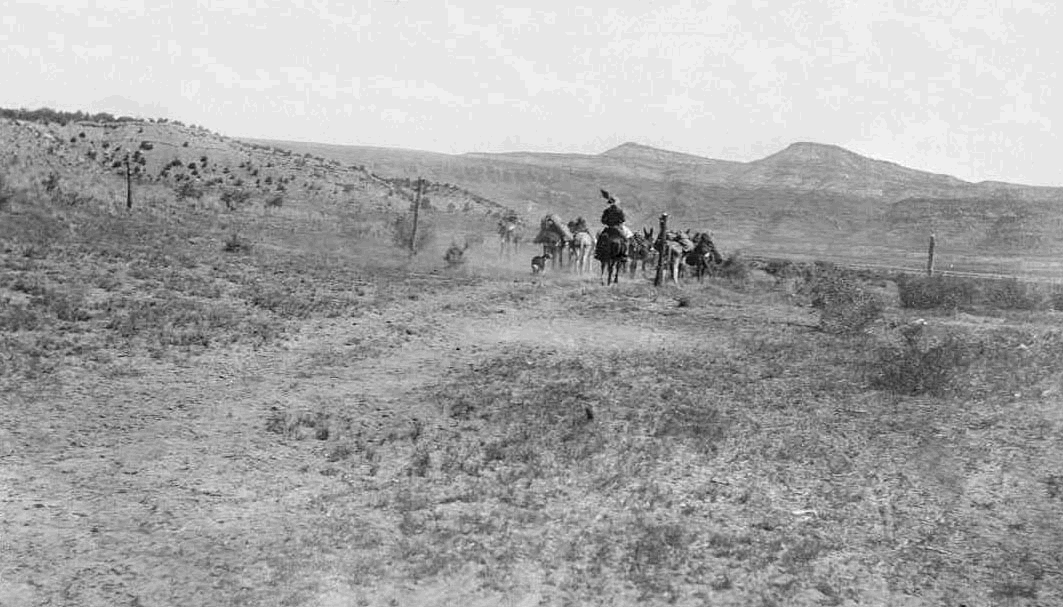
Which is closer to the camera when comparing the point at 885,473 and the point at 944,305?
the point at 885,473

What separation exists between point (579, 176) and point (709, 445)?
4291 inches

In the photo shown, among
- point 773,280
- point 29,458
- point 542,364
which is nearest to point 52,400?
point 29,458

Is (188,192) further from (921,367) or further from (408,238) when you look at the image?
(921,367)

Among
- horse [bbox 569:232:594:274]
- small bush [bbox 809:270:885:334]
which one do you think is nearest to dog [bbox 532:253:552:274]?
horse [bbox 569:232:594:274]

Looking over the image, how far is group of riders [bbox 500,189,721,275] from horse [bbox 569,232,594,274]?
70mm

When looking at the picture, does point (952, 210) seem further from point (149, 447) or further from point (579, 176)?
point (149, 447)

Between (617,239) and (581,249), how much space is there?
156 inches

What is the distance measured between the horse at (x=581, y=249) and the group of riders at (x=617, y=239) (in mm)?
70

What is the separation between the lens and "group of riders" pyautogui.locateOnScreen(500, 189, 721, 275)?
82.7 ft

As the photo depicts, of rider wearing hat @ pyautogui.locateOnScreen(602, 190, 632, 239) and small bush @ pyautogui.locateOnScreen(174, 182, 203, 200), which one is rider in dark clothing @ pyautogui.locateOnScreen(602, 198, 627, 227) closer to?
rider wearing hat @ pyautogui.locateOnScreen(602, 190, 632, 239)

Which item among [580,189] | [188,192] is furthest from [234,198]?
[580,189]

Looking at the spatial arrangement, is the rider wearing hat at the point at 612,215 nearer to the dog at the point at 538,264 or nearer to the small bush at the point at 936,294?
the dog at the point at 538,264

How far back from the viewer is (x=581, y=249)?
2916cm

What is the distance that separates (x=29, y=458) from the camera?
7.24m
